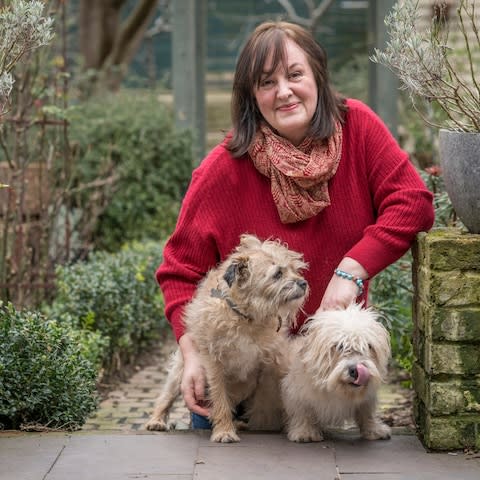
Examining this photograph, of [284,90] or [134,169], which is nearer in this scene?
[284,90]

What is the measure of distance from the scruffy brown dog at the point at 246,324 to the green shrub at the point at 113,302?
7.46 ft

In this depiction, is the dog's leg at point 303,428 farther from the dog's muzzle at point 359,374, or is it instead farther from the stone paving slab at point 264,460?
the dog's muzzle at point 359,374

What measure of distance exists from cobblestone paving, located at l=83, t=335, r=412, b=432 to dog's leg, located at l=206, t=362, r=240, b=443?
3.98ft

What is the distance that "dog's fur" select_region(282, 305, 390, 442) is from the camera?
13.3 ft

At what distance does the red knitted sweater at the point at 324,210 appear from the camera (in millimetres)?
4363

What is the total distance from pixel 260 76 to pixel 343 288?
103 cm

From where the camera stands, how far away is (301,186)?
4355 mm

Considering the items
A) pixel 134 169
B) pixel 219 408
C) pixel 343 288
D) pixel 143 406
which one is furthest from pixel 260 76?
pixel 134 169

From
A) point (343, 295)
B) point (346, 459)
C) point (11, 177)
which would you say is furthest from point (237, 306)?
point (11, 177)

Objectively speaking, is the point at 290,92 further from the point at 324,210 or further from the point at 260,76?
the point at 324,210

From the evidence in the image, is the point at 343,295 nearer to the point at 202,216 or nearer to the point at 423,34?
the point at 202,216

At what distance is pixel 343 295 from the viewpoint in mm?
4270

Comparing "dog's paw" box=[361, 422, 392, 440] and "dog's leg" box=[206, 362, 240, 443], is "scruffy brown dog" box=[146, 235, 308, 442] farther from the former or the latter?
"dog's paw" box=[361, 422, 392, 440]

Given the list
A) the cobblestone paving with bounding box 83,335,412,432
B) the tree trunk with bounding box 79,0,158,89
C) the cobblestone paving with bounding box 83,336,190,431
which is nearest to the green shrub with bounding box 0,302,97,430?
the cobblestone paving with bounding box 83,335,412,432
